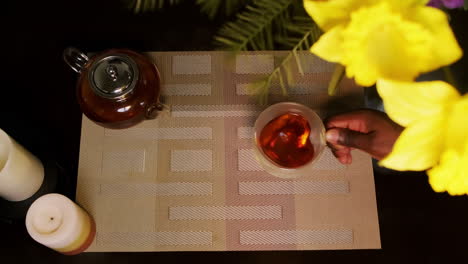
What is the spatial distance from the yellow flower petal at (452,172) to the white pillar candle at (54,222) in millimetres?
390

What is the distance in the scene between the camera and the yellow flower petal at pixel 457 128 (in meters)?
0.29

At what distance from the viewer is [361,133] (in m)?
0.52

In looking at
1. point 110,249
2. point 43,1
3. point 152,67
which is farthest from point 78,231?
point 43,1

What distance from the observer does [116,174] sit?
575mm

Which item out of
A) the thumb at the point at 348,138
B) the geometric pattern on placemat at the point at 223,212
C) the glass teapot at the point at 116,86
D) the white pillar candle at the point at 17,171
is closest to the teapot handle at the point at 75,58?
the glass teapot at the point at 116,86

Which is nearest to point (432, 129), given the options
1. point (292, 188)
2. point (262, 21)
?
point (262, 21)

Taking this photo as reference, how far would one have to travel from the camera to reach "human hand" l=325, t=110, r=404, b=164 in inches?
19.5

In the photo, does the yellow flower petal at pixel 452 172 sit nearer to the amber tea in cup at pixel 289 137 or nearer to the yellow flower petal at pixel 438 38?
the yellow flower petal at pixel 438 38

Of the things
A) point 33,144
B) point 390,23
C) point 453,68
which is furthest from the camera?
point 33,144

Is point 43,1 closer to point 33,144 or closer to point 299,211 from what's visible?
point 33,144

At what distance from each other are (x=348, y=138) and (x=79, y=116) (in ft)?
1.19

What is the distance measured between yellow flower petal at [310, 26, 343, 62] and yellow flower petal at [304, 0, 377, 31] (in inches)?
0.5

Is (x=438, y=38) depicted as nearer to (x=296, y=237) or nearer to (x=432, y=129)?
(x=432, y=129)

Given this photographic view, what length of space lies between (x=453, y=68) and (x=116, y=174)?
0.43 meters
